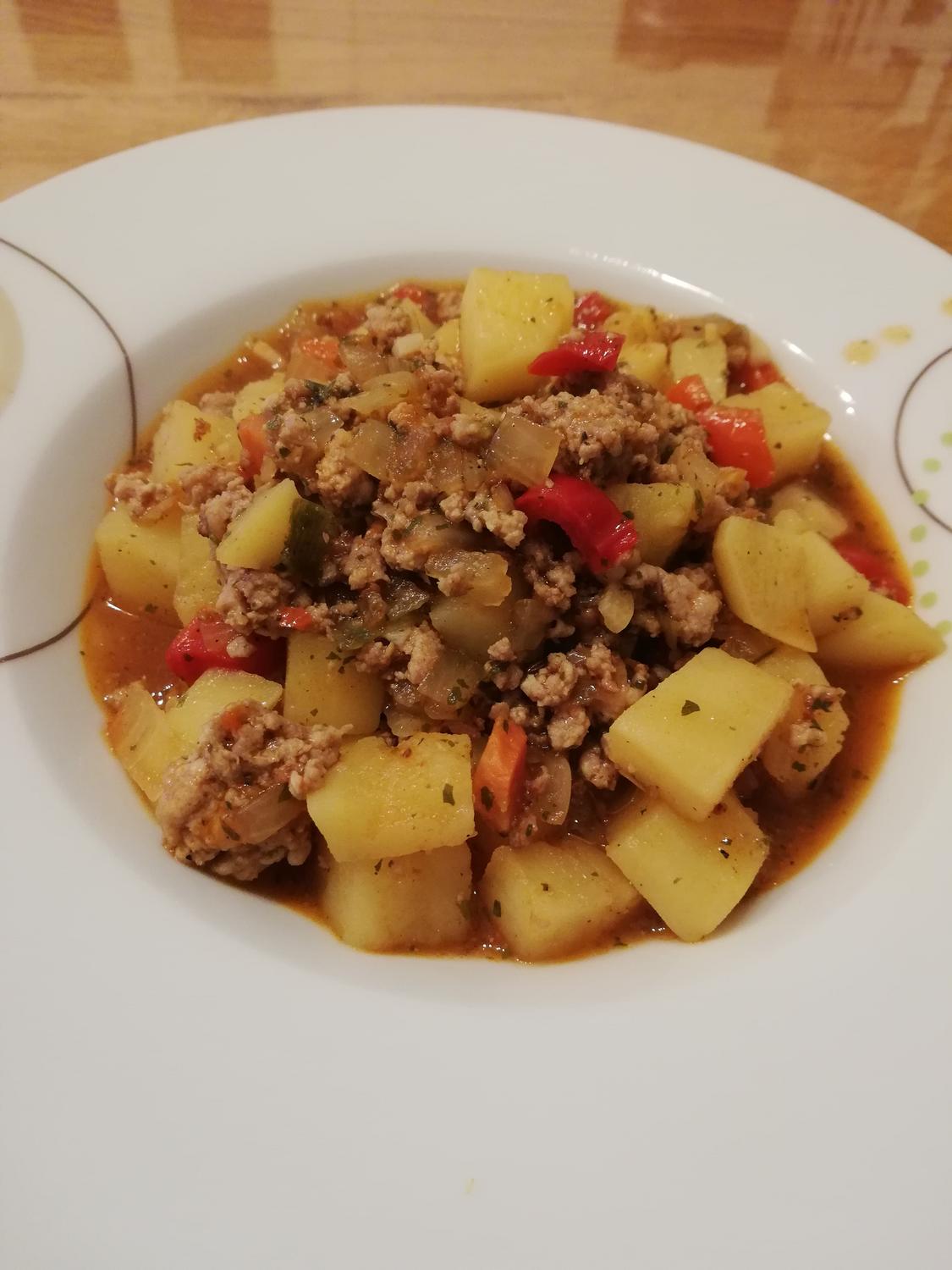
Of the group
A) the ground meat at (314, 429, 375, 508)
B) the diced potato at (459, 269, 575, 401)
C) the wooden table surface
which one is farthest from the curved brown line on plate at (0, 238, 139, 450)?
the diced potato at (459, 269, 575, 401)

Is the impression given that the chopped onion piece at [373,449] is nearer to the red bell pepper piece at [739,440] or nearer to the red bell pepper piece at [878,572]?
the red bell pepper piece at [739,440]

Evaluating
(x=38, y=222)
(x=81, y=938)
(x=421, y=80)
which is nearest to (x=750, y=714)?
(x=81, y=938)

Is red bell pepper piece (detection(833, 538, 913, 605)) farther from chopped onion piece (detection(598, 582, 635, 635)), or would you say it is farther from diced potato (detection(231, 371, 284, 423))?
diced potato (detection(231, 371, 284, 423))

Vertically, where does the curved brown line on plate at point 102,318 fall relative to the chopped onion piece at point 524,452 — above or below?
below

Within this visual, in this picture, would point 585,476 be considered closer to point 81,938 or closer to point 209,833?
point 209,833

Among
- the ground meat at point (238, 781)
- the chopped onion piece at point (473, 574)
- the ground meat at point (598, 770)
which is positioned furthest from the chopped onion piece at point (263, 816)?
the ground meat at point (598, 770)

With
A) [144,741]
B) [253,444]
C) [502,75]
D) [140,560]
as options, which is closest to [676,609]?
[253,444]
